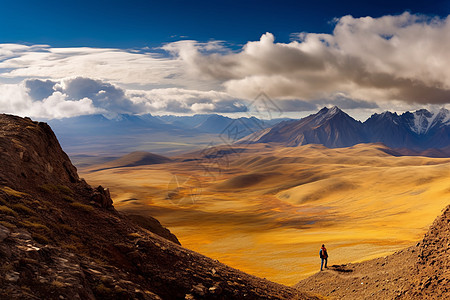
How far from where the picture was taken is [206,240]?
2402 inches

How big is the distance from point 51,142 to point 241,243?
42.3 metres

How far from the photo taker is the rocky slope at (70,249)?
8547mm

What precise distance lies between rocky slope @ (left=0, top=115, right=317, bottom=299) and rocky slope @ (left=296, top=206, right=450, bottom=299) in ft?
13.2

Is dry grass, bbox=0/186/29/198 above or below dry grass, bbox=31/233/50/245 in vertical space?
above

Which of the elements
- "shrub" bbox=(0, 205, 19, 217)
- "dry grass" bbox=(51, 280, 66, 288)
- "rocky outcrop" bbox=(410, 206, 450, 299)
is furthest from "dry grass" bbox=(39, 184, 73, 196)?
"rocky outcrop" bbox=(410, 206, 450, 299)

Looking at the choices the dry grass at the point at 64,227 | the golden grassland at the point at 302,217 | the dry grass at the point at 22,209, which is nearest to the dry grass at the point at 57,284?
the dry grass at the point at 64,227

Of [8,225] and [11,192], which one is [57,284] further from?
[11,192]

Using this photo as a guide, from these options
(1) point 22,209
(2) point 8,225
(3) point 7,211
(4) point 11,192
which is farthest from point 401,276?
(4) point 11,192

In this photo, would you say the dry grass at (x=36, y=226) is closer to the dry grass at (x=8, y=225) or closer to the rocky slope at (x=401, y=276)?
the dry grass at (x=8, y=225)

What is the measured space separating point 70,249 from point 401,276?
17.6 m

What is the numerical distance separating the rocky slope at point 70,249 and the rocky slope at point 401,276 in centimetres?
402

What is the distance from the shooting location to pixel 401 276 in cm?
1728

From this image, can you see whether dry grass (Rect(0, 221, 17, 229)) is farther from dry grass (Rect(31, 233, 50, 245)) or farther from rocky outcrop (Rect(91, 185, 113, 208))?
rocky outcrop (Rect(91, 185, 113, 208))

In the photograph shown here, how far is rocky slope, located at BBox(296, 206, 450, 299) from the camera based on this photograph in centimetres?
1404
